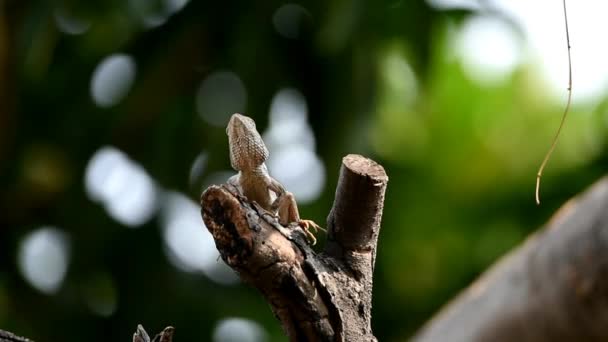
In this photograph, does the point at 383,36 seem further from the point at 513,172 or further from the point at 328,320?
the point at 328,320

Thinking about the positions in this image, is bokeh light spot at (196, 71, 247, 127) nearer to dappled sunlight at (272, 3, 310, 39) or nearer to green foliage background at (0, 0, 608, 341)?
green foliage background at (0, 0, 608, 341)

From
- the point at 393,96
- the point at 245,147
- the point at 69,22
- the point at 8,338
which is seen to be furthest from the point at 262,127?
the point at 8,338

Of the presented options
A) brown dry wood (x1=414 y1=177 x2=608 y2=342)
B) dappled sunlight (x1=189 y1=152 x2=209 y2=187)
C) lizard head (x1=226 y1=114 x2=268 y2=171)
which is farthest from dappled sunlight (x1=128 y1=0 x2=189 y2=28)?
lizard head (x1=226 y1=114 x2=268 y2=171)

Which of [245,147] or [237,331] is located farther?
[237,331]

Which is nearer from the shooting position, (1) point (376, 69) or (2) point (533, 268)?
(2) point (533, 268)

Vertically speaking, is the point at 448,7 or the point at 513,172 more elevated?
the point at 448,7

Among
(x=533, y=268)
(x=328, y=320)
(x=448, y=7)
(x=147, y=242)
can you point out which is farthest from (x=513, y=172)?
(x=328, y=320)

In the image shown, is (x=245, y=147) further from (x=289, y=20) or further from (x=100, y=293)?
(x=100, y=293)

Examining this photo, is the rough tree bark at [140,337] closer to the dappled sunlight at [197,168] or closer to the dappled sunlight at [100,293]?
the dappled sunlight at [197,168]
